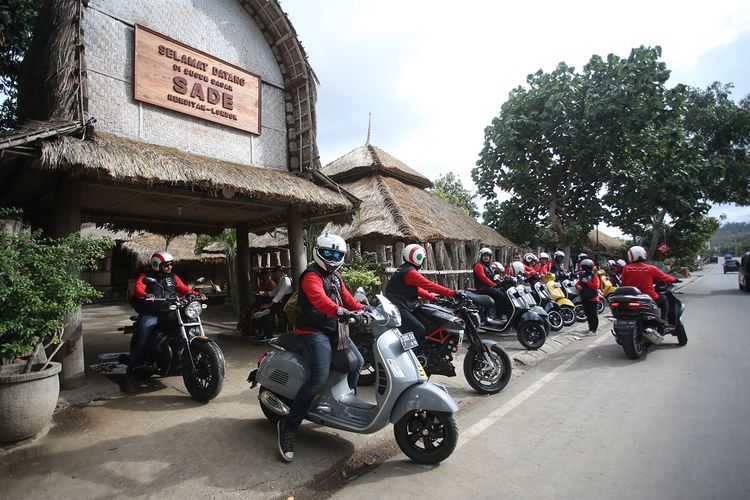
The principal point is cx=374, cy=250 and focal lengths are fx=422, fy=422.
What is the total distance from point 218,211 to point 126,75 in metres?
3.11

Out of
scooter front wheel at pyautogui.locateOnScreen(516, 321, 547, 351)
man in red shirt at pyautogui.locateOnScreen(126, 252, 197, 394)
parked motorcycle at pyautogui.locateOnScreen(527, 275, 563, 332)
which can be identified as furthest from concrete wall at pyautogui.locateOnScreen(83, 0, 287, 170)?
parked motorcycle at pyautogui.locateOnScreen(527, 275, 563, 332)

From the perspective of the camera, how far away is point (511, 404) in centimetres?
472

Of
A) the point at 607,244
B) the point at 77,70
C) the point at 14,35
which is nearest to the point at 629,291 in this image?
the point at 77,70

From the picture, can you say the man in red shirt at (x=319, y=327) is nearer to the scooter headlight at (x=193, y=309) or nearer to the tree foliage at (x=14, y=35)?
the scooter headlight at (x=193, y=309)

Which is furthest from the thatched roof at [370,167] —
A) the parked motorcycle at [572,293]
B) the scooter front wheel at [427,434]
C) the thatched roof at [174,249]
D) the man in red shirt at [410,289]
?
the scooter front wheel at [427,434]

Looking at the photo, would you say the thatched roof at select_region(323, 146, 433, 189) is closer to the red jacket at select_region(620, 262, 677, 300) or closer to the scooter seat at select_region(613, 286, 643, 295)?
the red jacket at select_region(620, 262, 677, 300)

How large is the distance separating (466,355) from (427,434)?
78.6 inches

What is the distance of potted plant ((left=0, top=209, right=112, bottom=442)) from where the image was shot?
357 centimetres

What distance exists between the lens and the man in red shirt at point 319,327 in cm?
337

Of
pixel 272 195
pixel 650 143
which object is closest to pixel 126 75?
pixel 272 195

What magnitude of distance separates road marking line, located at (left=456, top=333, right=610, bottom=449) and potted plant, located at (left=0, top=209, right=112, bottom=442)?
3.69 m

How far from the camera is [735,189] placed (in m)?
21.8

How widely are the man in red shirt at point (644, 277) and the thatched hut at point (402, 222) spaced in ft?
14.8

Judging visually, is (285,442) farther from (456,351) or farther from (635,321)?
(635,321)
